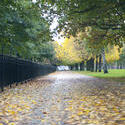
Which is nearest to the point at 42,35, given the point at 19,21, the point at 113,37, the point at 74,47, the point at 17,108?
the point at 19,21

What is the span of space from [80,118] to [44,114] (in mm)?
970

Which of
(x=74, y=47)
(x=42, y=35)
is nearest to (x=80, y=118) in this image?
(x=42, y=35)

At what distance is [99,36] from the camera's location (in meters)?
19.9

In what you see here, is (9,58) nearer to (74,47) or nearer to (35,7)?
(35,7)

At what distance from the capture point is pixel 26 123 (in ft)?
14.9

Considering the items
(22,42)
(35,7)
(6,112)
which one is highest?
(35,7)

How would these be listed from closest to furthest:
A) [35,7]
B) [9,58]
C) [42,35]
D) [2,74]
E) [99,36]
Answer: [2,74], [9,58], [35,7], [42,35], [99,36]

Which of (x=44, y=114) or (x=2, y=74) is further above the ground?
(x=2, y=74)

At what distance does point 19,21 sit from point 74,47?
32033 millimetres

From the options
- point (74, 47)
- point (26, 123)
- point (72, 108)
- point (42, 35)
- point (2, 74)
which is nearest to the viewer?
point (26, 123)

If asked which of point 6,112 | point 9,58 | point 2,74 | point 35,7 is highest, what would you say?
point 35,7

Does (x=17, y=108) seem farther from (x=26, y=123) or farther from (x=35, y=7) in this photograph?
(x=35, y=7)

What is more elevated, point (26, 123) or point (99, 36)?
point (99, 36)

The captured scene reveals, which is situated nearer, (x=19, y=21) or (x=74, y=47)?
(x=19, y=21)
